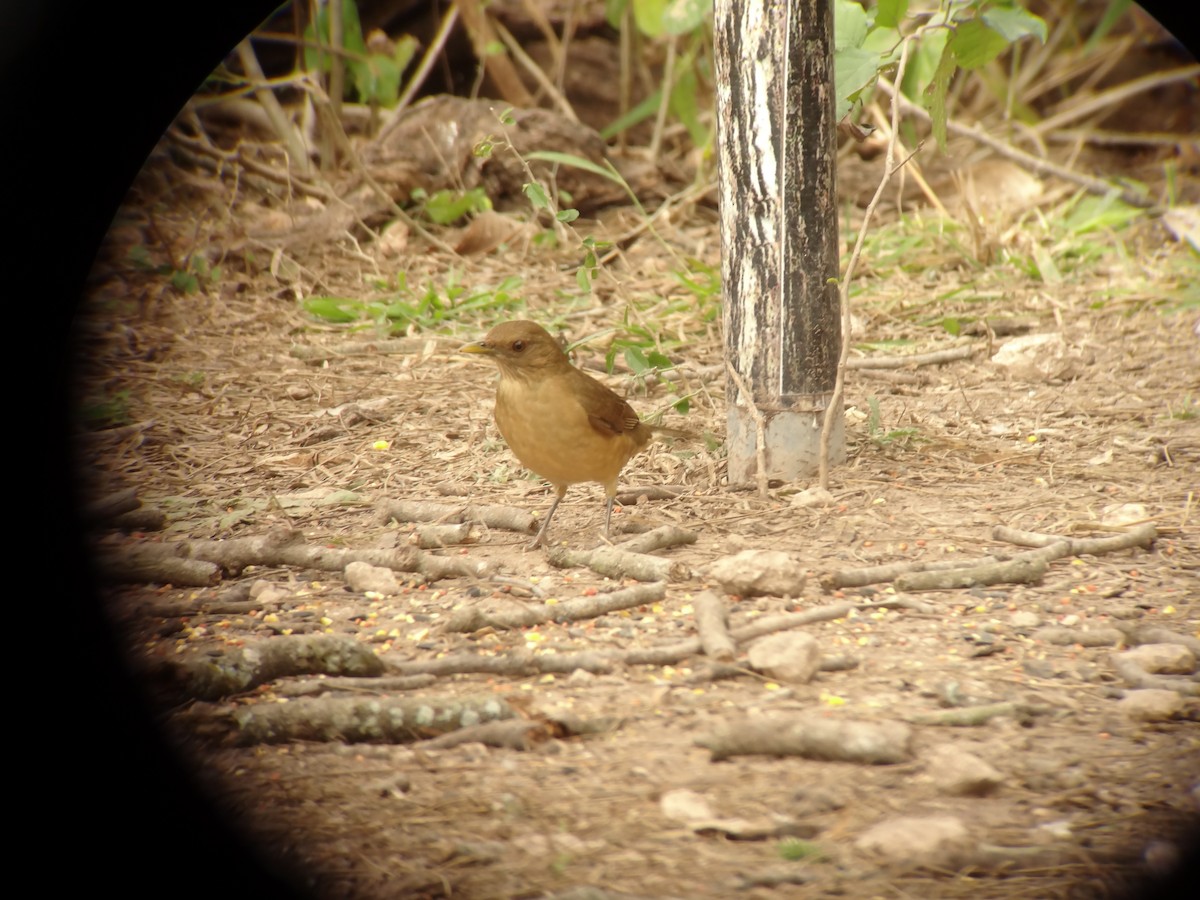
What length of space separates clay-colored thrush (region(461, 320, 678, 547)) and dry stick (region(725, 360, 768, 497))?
485mm

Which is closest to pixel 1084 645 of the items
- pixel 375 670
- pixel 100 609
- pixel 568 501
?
pixel 375 670

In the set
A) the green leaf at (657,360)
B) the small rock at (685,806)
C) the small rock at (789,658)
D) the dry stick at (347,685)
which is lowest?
the small rock at (685,806)

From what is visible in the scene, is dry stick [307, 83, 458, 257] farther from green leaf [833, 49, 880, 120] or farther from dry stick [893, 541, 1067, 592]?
dry stick [893, 541, 1067, 592]

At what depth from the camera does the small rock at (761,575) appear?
3688 mm

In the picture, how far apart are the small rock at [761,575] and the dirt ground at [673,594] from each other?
0.09 m

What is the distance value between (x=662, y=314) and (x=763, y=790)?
4.41 metres

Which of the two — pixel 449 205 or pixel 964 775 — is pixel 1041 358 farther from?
pixel 449 205

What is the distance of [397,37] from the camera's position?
33.6 feet

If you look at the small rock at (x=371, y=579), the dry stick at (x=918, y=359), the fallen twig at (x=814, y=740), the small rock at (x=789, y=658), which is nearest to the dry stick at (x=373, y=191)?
the dry stick at (x=918, y=359)

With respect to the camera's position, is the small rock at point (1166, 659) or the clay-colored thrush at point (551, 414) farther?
the clay-colored thrush at point (551, 414)

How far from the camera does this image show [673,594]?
380cm

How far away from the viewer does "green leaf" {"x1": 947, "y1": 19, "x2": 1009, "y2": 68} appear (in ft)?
13.7

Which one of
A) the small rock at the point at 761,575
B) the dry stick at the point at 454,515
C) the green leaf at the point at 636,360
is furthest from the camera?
the green leaf at the point at 636,360

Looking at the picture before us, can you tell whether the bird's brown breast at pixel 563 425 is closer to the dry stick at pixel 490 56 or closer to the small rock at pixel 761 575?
the small rock at pixel 761 575
